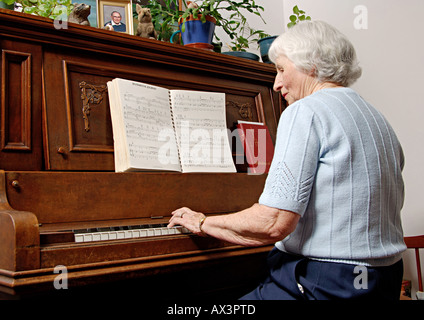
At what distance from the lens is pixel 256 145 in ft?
6.43

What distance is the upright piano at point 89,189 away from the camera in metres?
1.16

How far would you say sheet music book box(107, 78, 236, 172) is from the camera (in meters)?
1.56

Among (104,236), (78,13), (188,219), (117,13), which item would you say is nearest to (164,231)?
(188,219)

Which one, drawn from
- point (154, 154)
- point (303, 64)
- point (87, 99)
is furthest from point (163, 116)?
point (303, 64)

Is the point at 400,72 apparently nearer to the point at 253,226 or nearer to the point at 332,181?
the point at 332,181

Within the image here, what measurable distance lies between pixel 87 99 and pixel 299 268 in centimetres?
94

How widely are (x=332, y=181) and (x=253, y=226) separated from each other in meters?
0.23

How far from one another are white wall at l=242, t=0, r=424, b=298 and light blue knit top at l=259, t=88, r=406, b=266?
1.51 meters

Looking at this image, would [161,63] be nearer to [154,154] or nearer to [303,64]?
[154,154]

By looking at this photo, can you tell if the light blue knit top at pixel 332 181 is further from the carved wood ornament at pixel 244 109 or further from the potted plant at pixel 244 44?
the potted plant at pixel 244 44

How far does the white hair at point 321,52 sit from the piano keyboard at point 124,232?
0.64m

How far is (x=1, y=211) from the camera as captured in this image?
118 centimetres

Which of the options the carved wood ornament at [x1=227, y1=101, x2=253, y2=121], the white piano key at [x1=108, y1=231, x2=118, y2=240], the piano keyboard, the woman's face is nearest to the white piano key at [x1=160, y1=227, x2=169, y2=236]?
the piano keyboard

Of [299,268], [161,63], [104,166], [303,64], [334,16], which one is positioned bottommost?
[299,268]
